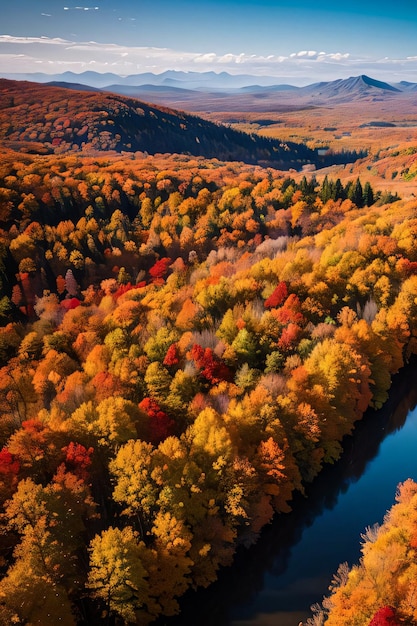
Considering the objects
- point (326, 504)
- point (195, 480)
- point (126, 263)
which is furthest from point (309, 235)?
point (195, 480)

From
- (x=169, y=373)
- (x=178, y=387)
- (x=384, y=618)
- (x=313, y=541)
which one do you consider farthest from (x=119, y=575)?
(x=169, y=373)

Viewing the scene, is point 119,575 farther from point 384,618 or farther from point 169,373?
point 169,373

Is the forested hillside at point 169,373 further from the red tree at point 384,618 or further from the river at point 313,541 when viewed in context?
the red tree at point 384,618

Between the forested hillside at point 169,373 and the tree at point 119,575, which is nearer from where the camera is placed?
the tree at point 119,575

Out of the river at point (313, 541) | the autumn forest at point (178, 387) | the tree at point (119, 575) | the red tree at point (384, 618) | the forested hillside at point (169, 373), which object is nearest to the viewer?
the red tree at point (384, 618)

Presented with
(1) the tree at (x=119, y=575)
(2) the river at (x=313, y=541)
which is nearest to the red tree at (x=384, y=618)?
(2) the river at (x=313, y=541)
